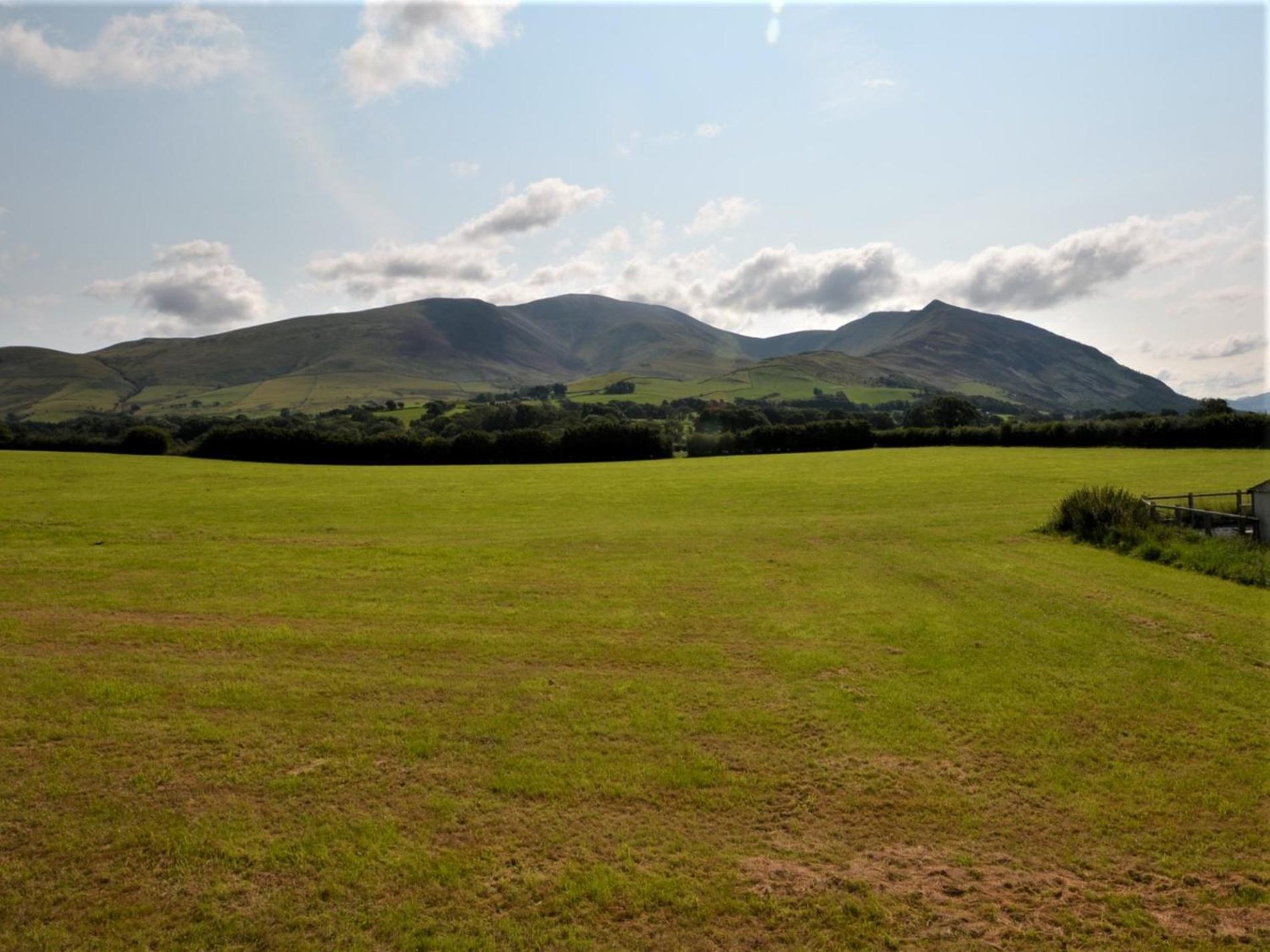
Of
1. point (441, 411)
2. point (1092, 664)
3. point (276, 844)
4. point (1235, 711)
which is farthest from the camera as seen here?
point (441, 411)

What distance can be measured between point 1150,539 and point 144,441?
85.2m

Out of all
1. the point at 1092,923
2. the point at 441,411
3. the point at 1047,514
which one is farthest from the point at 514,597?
the point at 441,411

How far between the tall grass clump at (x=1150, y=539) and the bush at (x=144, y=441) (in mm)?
80389

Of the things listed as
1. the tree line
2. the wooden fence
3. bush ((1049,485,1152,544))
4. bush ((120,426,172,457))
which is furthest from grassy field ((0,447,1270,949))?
bush ((120,426,172,457))

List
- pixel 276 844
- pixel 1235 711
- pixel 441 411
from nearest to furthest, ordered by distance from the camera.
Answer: pixel 276 844, pixel 1235 711, pixel 441 411

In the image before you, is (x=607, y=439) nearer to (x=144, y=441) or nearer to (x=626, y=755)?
(x=144, y=441)

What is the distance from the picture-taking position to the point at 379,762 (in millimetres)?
9820

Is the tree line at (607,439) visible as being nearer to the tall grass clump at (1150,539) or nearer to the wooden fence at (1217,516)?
the wooden fence at (1217,516)

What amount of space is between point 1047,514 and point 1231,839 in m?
28.1

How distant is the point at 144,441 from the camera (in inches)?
2783

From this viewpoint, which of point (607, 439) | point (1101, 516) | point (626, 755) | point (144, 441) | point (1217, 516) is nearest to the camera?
point (626, 755)

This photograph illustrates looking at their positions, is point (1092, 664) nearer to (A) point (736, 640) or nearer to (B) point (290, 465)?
(A) point (736, 640)

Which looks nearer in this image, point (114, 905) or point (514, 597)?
point (114, 905)

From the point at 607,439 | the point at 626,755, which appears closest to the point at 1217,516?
the point at 626,755
